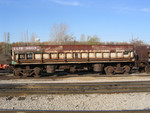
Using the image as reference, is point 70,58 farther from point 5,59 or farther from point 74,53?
point 5,59

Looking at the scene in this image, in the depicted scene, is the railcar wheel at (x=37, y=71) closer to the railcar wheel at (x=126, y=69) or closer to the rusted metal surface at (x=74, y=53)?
the rusted metal surface at (x=74, y=53)

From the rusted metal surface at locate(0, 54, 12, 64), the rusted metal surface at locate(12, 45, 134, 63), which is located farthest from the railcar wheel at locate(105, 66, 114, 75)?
the rusted metal surface at locate(0, 54, 12, 64)

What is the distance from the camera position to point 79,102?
243 inches

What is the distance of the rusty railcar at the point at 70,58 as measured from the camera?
14.0 m

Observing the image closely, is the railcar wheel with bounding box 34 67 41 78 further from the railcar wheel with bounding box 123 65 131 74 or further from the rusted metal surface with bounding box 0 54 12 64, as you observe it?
the railcar wheel with bounding box 123 65 131 74

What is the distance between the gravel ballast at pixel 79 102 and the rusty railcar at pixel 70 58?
7.14 m

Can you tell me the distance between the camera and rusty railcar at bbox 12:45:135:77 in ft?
45.9

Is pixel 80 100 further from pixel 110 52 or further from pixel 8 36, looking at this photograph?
pixel 8 36

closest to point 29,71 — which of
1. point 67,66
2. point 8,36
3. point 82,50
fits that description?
point 67,66

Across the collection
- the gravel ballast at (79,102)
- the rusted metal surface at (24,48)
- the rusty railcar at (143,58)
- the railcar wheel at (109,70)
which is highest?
the rusted metal surface at (24,48)

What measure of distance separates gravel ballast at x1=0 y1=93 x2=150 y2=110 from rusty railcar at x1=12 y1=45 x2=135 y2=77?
23.4ft

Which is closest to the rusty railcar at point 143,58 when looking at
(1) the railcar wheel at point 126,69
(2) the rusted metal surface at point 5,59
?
(1) the railcar wheel at point 126,69

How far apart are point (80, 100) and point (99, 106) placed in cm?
103

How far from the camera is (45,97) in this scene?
22.6 ft
